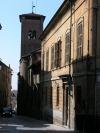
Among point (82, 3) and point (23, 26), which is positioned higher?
point (23, 26)

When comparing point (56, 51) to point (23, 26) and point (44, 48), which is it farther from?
point (23, 26)

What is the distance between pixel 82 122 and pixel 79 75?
2.94 meters

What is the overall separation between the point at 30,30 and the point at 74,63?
46.8 m

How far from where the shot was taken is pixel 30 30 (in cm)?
6656

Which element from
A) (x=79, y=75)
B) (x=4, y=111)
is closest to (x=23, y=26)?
(x=4, y=111)

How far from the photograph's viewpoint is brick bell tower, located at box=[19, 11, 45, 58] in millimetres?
65750

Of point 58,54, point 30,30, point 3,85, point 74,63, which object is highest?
point 30,30

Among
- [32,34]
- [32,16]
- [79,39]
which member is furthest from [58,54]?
[32,16]

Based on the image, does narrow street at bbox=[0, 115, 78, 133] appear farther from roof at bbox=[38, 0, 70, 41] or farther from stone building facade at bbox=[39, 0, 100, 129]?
roof at bbox=[38, 0, 70, 41]

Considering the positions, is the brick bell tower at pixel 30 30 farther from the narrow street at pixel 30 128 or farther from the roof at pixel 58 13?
the narrow street at pixel 30 128

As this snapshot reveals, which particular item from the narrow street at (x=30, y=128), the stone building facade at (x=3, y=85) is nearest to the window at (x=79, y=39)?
the narrow street at (x=30, y=128)

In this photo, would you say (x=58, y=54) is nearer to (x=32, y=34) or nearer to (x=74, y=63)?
(x=74, y=63)

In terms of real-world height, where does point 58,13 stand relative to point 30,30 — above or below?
below

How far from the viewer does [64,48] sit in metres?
24.5
